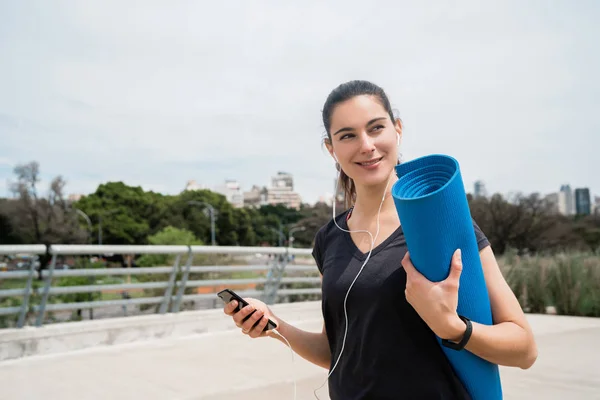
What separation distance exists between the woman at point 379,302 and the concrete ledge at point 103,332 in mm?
5037

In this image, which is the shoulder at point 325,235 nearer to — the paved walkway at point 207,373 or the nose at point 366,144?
the nose at point 366,144

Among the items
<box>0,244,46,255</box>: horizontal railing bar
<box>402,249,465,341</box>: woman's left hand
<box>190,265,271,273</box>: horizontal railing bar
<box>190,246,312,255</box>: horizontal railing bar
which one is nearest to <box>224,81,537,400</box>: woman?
<box>402,249,465,341</box>: woman's left hand

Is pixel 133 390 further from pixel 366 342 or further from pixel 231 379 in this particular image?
pixel 366 342

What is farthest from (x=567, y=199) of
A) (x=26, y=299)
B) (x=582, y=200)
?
(x=26, y=299)

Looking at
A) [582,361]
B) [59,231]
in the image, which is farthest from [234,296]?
[59,231]

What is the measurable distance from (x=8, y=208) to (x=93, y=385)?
4247 cm

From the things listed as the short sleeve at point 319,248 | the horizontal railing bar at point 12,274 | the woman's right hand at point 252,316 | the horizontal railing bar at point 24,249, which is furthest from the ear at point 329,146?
the horizontal railing bar at point 12,274

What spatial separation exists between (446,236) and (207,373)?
15.5 feet

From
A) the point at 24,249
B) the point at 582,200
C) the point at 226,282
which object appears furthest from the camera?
the point at 582,200

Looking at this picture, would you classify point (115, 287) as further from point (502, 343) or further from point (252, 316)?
point (502, 343)

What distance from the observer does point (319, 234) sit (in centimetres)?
216

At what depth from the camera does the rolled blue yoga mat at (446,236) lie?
1.30 m

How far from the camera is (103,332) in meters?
6.79

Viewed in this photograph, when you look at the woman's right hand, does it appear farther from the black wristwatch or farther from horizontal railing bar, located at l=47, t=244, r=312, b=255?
horizontal railing bar, located at l=47, t=244, r=312, b=255
